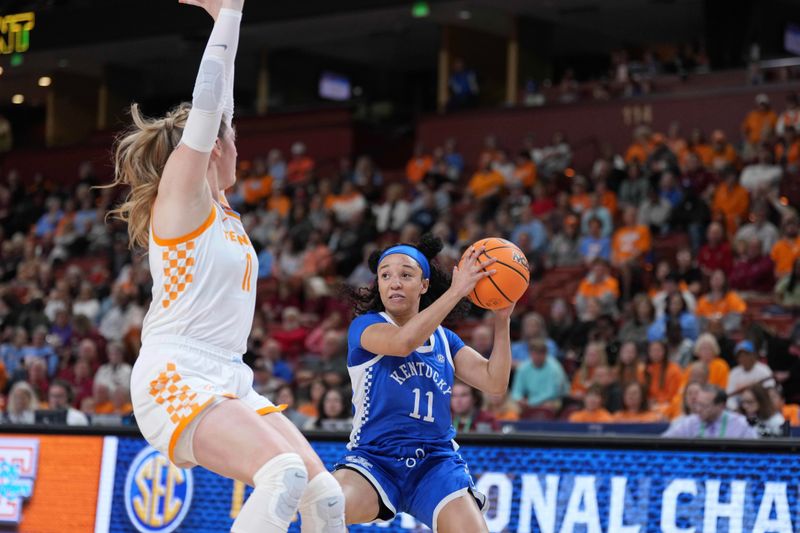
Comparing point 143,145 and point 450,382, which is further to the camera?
point 450,382

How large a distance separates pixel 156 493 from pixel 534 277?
8635mm

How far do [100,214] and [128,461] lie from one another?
15.0 m

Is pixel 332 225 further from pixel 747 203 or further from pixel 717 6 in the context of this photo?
pixel 717 6

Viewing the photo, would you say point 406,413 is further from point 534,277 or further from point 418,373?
point 534,277

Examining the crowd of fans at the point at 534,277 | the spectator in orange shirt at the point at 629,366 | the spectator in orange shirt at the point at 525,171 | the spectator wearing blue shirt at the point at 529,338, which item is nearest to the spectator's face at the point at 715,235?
the crowd of fans at the point at 534,277

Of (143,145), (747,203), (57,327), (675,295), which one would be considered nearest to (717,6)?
(747,203)

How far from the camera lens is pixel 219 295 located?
424cm

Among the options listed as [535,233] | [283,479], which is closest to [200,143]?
[283,479]

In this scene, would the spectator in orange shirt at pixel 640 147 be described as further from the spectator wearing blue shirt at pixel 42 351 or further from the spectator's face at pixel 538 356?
the spectator wearing blue shirt at pixel 42 351

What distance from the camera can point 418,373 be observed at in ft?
18.0

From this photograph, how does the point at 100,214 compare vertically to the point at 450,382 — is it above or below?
above

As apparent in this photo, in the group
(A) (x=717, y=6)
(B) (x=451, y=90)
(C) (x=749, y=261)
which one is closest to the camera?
(C) (x=749, y=261)

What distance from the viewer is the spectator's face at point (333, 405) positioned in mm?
10672

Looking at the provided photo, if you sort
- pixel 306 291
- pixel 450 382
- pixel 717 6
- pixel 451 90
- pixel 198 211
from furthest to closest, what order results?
pixel 451 90 < pixel 717 6 < pixel 306 291 < pixel 450 382 < pixel 198 211
